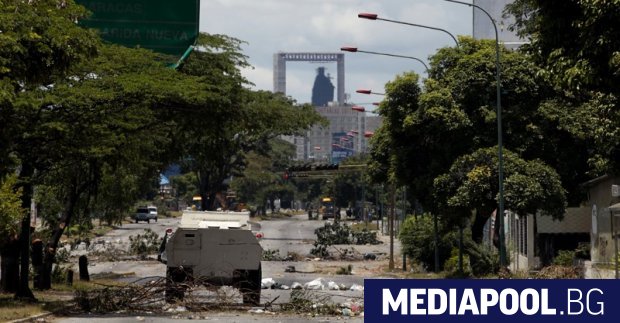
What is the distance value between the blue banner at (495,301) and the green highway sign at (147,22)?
36.3ft

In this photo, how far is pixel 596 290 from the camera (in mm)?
13836

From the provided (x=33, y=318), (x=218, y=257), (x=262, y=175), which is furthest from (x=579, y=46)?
(x=262, y=175)

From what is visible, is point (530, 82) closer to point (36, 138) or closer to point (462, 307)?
point (36, 138)

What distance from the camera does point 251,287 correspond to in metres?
29.4

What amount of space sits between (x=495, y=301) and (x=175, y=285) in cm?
1525

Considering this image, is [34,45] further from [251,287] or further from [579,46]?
[251,287]

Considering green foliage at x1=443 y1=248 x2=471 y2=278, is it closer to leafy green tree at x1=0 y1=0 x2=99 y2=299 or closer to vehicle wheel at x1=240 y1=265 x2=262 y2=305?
A: vehicle wheel at x1=240 y1=265 x2=262 y2=305

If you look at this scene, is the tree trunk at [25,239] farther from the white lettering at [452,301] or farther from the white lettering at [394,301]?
the white lettering at [452,301]

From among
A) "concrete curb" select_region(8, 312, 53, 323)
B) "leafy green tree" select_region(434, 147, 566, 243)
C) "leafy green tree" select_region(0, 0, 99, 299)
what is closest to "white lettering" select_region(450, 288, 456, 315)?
"leafy green tree" select_region(0, 0, 99, 299)

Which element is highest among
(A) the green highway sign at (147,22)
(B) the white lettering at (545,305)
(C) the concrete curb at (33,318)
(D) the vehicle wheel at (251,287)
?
(A) the green highway sign at (147,22)

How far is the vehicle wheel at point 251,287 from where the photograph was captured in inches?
1142

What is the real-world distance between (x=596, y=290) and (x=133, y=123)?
1674 cm

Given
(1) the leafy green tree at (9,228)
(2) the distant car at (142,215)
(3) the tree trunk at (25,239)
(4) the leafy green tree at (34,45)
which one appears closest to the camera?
(4) the leafy green tree at (34,45)

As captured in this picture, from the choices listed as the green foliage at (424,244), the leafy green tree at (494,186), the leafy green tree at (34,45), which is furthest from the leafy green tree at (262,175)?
the leafy green tree at (34,45)
